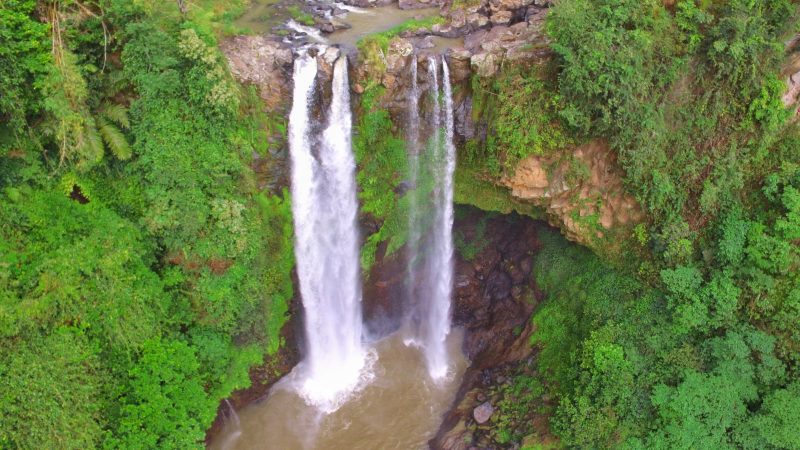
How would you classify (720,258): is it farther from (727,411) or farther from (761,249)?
(727,411)

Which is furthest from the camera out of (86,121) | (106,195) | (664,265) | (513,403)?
(513,403)

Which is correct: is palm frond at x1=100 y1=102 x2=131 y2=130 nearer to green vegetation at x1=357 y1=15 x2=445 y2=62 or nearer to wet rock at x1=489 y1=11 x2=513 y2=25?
green vegetation at x1=357 y1=15 x2=445 y2=62

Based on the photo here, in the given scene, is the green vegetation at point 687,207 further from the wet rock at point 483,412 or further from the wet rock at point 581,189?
the wet rock at point 483,412

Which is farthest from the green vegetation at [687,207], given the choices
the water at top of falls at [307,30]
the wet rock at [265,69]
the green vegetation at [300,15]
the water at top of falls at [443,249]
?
the green vegetation at [300,15]

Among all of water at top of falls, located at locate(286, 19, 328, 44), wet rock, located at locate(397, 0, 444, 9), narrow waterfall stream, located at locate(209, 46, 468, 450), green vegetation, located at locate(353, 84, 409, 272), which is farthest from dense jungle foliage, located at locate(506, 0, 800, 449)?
water at top of falls, located at locate(286, 19, 328, 44)

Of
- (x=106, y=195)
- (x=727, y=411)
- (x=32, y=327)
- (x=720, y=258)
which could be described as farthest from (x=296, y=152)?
(x=727, y=411)

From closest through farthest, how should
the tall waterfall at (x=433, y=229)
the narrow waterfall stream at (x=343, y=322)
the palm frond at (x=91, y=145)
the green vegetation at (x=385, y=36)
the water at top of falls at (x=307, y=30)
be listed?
the palm frond at (x=91, y=145) < the green vegetation at (x=385, y=36) < the narrow waterfall stream at (x=343, y=322) < the tall waterfall at (x=433, y=229) < the water at top of falls at (x=307, y=30)

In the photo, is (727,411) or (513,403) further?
(513,403)
